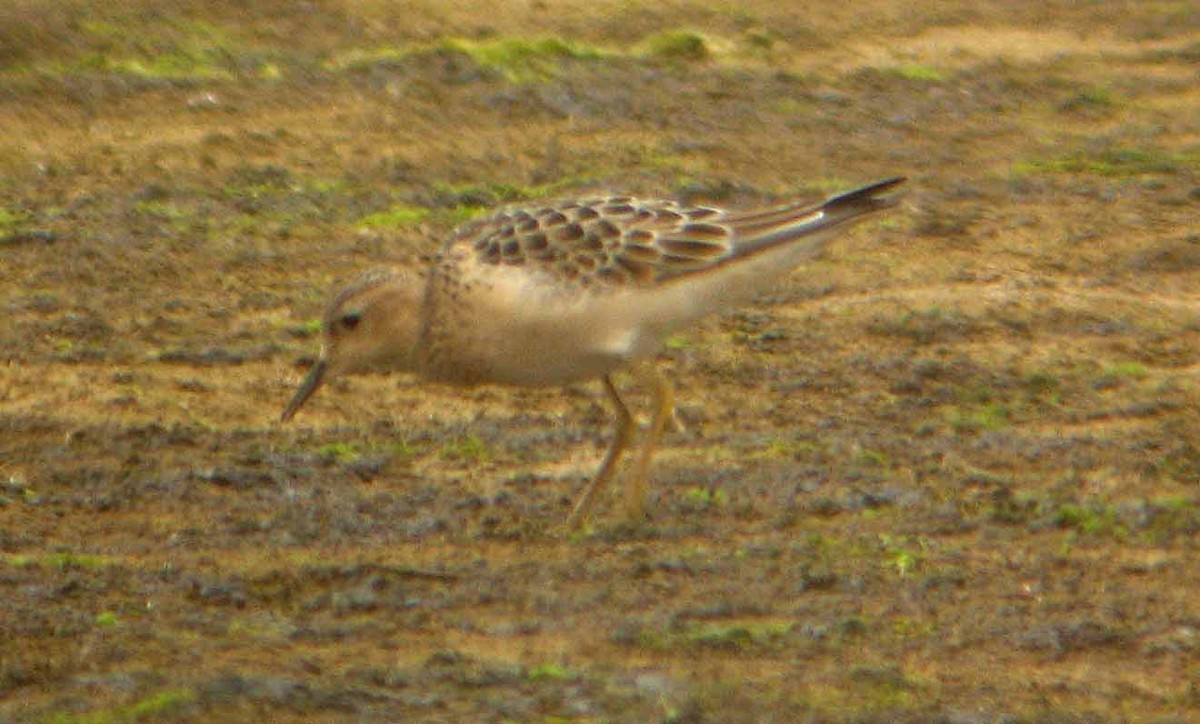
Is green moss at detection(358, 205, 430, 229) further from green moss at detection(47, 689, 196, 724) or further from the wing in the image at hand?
green moss at detection(47, 689, 196, 724)

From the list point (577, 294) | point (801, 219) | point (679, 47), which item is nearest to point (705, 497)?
point (577, 294)

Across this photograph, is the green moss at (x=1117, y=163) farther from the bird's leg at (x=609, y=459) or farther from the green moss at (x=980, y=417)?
the bird's leg at (x=609, y=459)

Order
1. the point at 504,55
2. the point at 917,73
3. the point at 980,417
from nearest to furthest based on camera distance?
the point at 980,417, the point at 504,55, the point at 917,73

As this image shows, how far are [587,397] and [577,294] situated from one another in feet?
5.06

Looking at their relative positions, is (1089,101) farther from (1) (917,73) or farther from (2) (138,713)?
(2) (138,713)

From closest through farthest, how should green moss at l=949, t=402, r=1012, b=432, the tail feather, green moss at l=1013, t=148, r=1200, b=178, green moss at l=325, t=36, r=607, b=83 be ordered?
the tail feather
green moss at l=949, t=402, r=1012, b=432
green moss at l=1013, t=148, r=1200, b=178
green moss at l=325, t=36, r=607, b=83

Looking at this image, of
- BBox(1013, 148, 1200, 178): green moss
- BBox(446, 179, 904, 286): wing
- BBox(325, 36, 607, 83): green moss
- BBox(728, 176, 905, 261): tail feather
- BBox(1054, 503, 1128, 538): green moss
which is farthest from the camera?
BBox(325, 36, 607, 83): green moss

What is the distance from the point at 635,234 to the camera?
24.9ft

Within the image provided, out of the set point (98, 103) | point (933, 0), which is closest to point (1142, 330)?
point (98, 103)

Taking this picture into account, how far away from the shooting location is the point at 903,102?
1291cm

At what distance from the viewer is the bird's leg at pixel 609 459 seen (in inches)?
295

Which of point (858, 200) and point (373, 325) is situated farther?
point (858, 200)

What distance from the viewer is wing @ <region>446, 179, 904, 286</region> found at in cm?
741

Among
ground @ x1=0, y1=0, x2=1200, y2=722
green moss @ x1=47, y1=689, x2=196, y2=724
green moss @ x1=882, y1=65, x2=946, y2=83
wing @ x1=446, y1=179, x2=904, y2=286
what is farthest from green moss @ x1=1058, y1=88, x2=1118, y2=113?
green moss @ x1=47, y1=689, x2=196, y2=724
